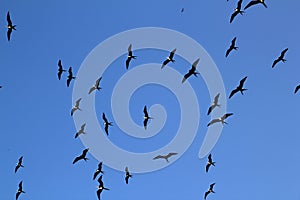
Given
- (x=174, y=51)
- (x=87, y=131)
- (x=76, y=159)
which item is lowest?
(x=76, y=159)

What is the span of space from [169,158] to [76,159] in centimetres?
693

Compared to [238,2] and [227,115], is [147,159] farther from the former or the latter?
[238,2]

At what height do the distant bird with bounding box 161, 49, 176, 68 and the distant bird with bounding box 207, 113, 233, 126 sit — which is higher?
the distant bird with bounding box 161, 49, 176, 68

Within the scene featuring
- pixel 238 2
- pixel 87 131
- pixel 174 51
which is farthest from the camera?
pixel 87 131

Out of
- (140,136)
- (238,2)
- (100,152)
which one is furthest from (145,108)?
(238,2)

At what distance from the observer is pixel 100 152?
37406mm

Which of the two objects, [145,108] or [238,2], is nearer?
[238,2]

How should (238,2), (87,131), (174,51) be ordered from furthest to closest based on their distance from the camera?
(87,131), (174,51), (238,2)

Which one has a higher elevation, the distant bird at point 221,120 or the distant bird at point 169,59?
the distant bird at point 169,59

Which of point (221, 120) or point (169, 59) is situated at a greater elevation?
point (169, 59)

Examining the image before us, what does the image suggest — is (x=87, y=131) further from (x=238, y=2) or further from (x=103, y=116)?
(x=238, y=2)

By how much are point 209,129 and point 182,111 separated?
2.45m

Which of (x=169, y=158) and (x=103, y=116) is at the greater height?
(x=103, y=116)

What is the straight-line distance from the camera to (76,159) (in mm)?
37062
